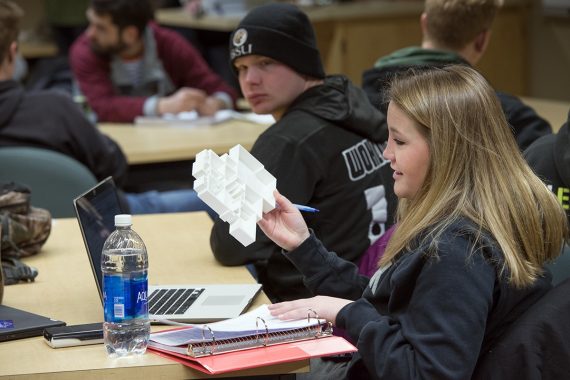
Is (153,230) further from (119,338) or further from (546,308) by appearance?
(546,308)

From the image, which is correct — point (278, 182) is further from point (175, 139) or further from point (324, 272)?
point (175, 139)

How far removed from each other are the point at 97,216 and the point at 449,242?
0.83 m

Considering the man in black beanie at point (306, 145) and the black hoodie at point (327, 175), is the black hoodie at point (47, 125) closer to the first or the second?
the man in black beanie at point (306, 145)

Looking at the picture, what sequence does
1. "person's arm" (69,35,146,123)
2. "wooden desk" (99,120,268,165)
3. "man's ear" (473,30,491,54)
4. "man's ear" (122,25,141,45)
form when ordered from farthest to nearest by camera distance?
"man's ear" (122,25,141,45)
"person's arm" (69,35,146,123)
"wooden desk" (99,120,268,165)
"man's ear" (473,30,491,54)

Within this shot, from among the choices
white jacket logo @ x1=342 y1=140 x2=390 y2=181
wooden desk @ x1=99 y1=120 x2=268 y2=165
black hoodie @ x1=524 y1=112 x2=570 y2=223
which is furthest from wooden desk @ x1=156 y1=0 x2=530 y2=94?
black hoodie @ x1=524 y1=112 x2=570 y2=223

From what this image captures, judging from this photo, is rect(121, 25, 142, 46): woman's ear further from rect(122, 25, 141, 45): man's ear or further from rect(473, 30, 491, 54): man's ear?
rect(473, 30, 491, 54): man's ear

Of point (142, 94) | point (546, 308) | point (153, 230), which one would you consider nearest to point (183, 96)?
point (142, 94)

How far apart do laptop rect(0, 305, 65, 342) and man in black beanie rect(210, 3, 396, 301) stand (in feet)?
1.80

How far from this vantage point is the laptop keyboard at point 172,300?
2100 mm

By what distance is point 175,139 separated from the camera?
398 cm

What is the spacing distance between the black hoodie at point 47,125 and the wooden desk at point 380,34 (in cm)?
310

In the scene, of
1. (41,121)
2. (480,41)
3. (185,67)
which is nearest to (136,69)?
(185,67)

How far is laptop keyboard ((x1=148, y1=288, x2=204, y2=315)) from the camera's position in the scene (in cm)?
210

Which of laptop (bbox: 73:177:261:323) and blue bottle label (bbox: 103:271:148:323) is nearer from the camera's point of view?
blue bottle label (bbox: 103:271:148:323)
